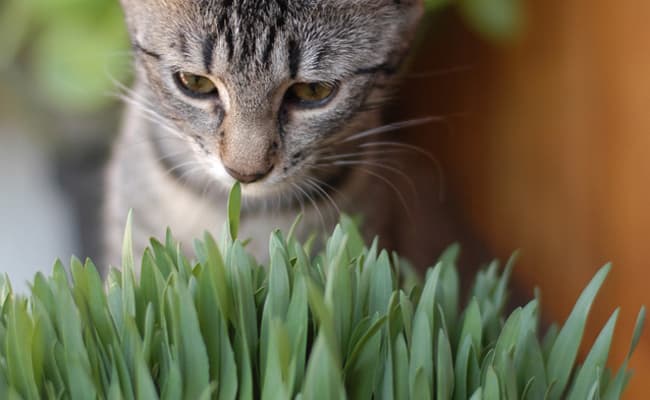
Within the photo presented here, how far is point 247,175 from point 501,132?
809 millimetres

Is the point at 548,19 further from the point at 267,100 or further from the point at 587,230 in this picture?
the point at 267,100

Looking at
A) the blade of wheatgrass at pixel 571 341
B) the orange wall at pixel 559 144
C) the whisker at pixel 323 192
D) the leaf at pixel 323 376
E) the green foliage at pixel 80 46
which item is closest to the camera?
the leaf at pixel 323 376

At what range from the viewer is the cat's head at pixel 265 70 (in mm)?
792

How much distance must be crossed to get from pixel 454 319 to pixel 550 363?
0.08 metres

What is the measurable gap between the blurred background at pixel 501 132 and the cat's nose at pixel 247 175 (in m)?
0.35

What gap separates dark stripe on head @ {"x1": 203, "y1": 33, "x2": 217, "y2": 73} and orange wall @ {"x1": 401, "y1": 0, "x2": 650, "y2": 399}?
616 millimetres

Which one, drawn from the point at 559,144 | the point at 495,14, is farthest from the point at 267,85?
the point at 559,144

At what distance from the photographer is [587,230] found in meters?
1.27

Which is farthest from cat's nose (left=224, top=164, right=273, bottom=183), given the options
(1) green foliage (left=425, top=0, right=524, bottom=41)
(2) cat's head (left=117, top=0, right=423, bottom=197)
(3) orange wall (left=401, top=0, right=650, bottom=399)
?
(3) orange wall (left=401, top=0, right=650, bottom=399)

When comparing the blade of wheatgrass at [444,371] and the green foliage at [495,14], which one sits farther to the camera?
the green foliage at [495,14]

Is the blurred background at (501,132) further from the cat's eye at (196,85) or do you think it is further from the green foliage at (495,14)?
the cat's eye at (196,85)

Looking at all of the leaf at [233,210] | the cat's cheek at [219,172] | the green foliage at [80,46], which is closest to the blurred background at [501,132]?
the green foliage at [80,46]

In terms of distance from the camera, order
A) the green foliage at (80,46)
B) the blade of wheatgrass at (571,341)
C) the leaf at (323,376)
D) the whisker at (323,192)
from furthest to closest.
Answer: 1. the green foliage at (80,46)
2. the whisker at (323,192)
3. the blade of wheatgrass at (571,341)
4. the leaf at (323,376)

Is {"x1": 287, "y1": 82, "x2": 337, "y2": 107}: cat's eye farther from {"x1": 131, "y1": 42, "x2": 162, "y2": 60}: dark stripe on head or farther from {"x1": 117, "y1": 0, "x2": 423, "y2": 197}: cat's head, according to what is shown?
{"x1": 131, "y1": 42, "x2": 162, "y2": 60}: dark stripe on head
